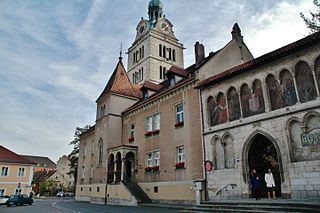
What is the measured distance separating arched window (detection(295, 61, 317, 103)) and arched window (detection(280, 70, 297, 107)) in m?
0.32

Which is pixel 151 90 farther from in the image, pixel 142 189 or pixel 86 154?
pixel 86 154

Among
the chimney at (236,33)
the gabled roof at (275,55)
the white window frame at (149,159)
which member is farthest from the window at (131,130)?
the chimney at (236,33)

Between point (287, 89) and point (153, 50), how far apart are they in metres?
42.2

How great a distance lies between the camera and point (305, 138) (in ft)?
42.7

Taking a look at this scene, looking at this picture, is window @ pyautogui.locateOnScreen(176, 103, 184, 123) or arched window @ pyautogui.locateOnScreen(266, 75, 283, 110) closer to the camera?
arched window @ pyautogui.locateOnScreen(266, 75, 283, 110)

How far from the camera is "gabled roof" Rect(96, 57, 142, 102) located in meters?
30.5

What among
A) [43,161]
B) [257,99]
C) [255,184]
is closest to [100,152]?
[255,184]

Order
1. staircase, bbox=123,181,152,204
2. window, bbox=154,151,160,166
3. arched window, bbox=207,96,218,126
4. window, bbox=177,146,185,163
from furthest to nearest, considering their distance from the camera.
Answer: window, bbox=154,151,160,166, staircase, bbox=123,181,152,204, window, bbox=177,146,185,163, arched window, bbox=207,96,218,126

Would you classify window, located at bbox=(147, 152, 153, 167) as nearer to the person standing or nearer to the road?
the road

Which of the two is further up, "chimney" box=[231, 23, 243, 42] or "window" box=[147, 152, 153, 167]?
"chimney" box=[231, 23, 243, 42]

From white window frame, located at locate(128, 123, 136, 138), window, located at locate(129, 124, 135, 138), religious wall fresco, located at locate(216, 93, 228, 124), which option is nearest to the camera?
religious wall fresco, located at locate(216, 93, 228, 124)

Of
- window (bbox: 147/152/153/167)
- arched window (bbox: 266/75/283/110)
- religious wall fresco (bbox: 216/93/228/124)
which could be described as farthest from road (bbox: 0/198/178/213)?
arched window (bbox: 266/75/283/110)

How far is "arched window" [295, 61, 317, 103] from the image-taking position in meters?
13.2

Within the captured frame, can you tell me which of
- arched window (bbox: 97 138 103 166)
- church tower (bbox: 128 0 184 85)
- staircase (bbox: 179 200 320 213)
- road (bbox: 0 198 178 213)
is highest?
church tower (bbox: 128 0 184 85)
